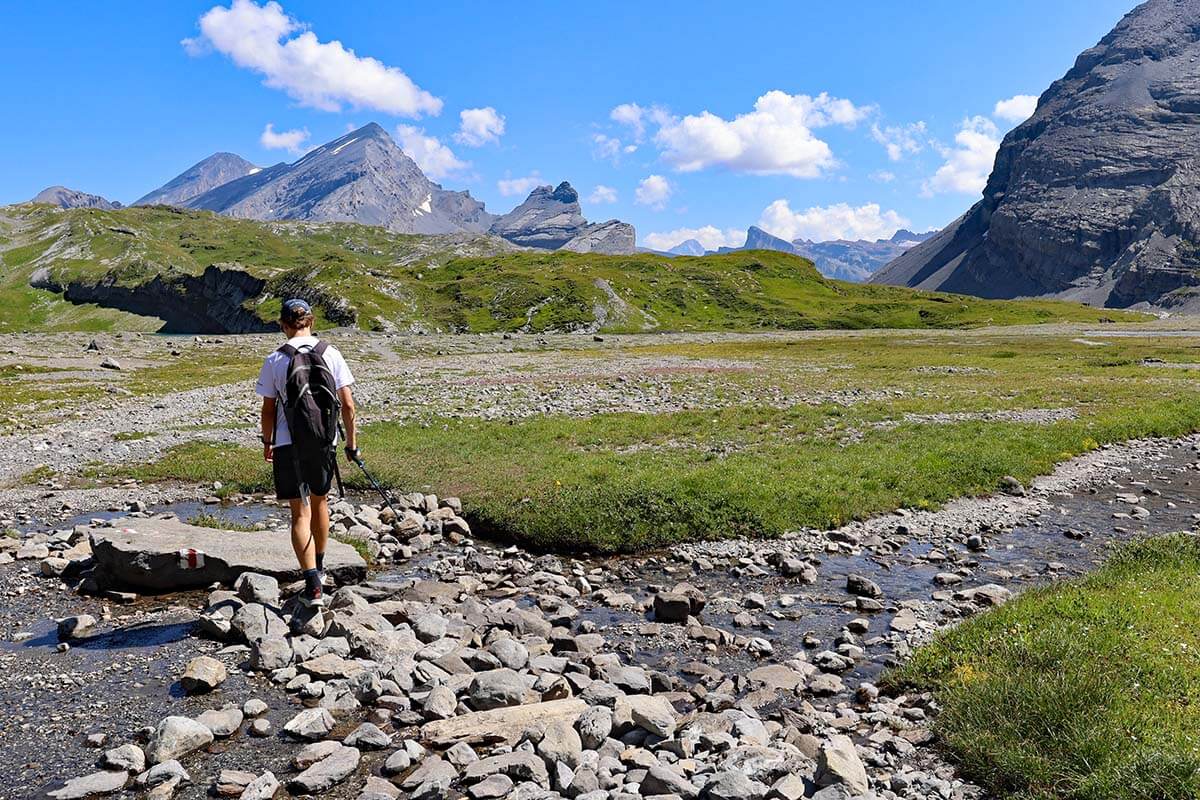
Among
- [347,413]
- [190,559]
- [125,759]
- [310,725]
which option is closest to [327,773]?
[310,725]

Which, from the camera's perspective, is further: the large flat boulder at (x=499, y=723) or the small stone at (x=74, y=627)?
the small stone at (x=74, y=627)

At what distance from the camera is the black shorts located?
11.5 m

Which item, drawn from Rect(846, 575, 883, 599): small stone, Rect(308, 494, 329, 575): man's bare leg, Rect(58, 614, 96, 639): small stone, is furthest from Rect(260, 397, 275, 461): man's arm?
Rect(846, 575, 883, 599): small stone

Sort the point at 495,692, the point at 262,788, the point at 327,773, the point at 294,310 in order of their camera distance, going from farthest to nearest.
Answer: the point at 294,310 < the point at 495,692 < the point at 327,773 < the point at 262,788

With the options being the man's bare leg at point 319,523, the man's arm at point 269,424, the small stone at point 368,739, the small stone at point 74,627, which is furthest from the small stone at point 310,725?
the small stone at point 74,627

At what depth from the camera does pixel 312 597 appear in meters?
11.8

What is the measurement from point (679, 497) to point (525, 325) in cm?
15029

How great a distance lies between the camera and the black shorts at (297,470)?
11.5 meters

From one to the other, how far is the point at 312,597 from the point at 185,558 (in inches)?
140

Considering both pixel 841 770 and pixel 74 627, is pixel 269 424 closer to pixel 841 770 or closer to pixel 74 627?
pixel 74 627

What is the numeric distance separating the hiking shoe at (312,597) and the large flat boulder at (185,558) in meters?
2.25

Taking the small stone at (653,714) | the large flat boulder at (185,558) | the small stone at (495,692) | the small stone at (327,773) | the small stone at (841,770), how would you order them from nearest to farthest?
the small stone at (841,770)
the small stone at (327,773)
the small stone at (653,714)
the small stone at (495,692)
the large flat boulder at (185,558)

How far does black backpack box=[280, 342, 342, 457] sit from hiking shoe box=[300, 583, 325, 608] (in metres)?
2.27

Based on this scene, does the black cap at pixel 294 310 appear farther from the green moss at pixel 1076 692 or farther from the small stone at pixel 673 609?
the green moss at pixel 1076 692
